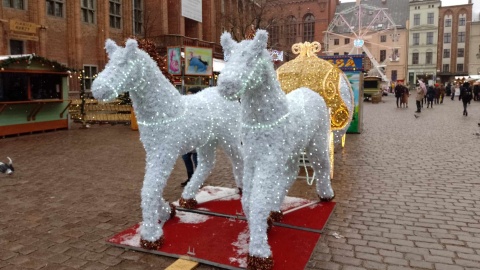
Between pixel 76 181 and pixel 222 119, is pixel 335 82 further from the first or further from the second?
pixel 76 181

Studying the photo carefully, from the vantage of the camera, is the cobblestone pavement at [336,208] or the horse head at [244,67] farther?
the cobblestone pavement at [336,208]

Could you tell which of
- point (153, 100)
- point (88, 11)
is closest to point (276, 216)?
point (153, 100)

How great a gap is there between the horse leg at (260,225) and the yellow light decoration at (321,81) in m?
2.87

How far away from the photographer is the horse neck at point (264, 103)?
11.9 feet

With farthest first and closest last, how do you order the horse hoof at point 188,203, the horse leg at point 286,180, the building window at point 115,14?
the building window at point 115,14, the horse hoof at point 188,203, the horse leg at point 286,180

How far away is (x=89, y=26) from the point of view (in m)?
20.3

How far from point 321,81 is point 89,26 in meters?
17.6

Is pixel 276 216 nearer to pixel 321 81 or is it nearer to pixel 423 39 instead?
pixel 321 81

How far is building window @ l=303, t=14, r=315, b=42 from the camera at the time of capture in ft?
170

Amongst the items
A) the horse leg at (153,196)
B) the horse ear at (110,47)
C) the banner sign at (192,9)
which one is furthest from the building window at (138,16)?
the horse leg at (153,196)

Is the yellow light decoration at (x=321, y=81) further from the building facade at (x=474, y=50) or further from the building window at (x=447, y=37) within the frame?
the building window at (x=447, y=37)

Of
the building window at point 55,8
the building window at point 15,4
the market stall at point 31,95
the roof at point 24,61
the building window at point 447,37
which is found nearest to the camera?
the roof at point 24,61

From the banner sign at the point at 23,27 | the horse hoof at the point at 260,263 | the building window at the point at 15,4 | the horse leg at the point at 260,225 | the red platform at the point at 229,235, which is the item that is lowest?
the red platform at the point at 229,235

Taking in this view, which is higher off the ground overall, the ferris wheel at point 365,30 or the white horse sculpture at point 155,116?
the ferris wheel at point 365,30
